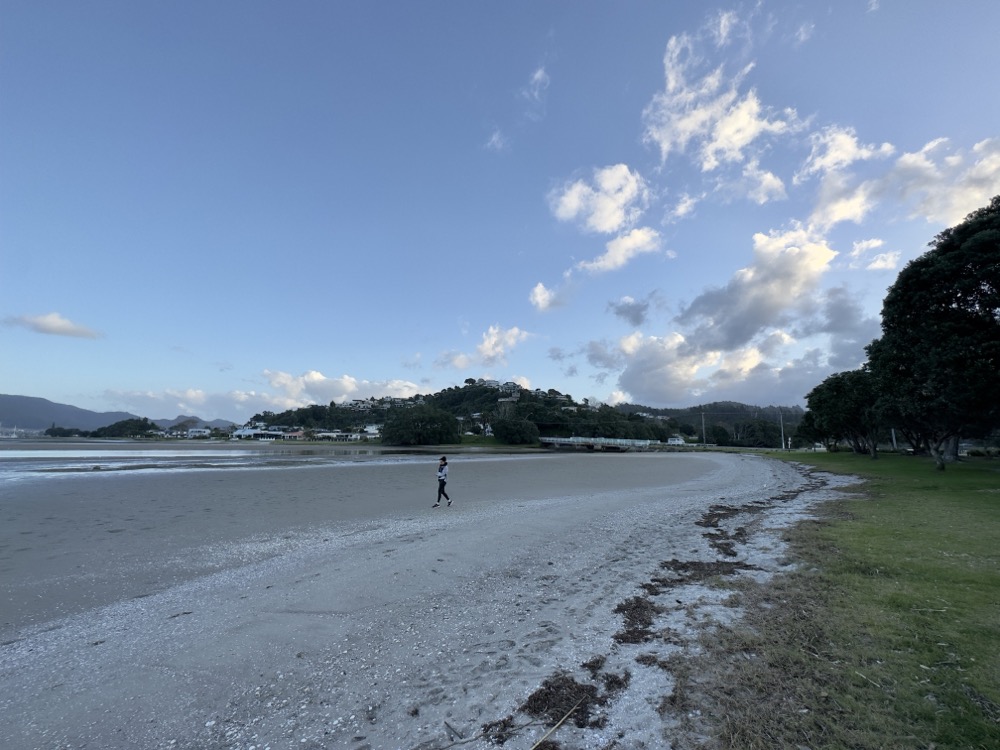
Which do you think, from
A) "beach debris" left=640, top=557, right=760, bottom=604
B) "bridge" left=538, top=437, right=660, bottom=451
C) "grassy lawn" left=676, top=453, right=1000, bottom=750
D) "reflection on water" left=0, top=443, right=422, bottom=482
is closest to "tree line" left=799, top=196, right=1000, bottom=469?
"grassy lawn" left=676, top=453, right=1000, bottom=750

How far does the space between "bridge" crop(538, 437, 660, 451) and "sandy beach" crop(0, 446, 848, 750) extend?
306 feet

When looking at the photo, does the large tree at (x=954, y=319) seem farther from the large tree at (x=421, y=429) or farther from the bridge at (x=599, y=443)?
the large tree at (x=421, y=429)

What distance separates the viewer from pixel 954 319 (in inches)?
762

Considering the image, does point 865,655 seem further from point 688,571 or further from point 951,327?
point 951,327

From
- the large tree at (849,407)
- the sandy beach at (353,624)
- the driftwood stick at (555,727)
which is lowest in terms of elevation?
the sandy beach at (353,624)

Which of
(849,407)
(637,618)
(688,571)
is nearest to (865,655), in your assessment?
(637,618)

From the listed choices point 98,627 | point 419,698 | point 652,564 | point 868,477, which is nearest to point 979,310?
point 868,477

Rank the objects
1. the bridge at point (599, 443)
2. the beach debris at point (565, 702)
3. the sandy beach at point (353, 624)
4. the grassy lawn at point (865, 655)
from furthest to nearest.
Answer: the bridge at point (599, 443) < the sandy beach at point (353, 624) < the beach debris at point (565, 702) < the grassy lawn at point (865, 655)

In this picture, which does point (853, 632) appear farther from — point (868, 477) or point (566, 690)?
point (868, 477)

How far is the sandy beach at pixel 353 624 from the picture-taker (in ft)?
13.5

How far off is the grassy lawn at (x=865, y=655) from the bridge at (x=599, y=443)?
9950 cm

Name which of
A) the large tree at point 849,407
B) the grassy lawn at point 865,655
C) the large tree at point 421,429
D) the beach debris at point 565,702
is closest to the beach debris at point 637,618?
the grassy lawn at point 865,655

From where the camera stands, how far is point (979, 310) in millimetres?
19219

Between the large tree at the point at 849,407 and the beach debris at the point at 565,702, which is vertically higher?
the large tree at the point at 849,407
